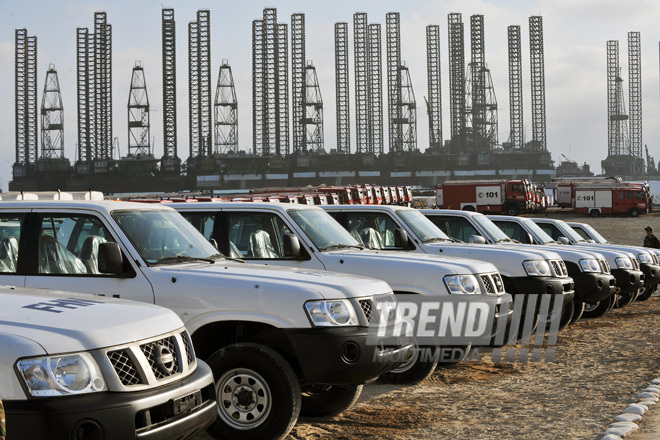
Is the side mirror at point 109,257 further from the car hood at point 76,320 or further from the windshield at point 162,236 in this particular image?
the car hood at point 76,320

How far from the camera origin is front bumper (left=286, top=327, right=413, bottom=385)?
572 cm

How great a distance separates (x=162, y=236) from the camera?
6.41 metres

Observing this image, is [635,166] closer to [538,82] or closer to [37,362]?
[538,82]

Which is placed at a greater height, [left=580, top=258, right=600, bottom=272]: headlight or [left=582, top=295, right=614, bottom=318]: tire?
[left=580, top=258, right=600, bottom=272]: headlight

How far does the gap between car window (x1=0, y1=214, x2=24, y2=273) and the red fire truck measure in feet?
187

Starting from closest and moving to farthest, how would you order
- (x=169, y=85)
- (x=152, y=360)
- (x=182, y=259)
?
(x=152, y=360) → (x=182, y=259) → (x=169, y=85)

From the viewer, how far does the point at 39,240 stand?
20.3ft

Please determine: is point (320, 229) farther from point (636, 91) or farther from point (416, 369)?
point (636, 91)

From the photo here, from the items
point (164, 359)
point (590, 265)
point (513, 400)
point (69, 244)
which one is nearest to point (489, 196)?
point (590, 265)

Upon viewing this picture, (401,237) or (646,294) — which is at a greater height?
(401,237)

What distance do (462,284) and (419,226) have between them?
2.14 m

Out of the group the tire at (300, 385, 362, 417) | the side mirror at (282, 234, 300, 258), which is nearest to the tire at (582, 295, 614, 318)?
the side mirror at (282, 234, 300, 258)

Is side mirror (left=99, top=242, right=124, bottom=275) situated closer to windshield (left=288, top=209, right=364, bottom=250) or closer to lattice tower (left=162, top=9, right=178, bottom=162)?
windshield (left=288, top=209, right=364, bottom=250)

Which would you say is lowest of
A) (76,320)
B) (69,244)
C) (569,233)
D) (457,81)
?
(76,320)
